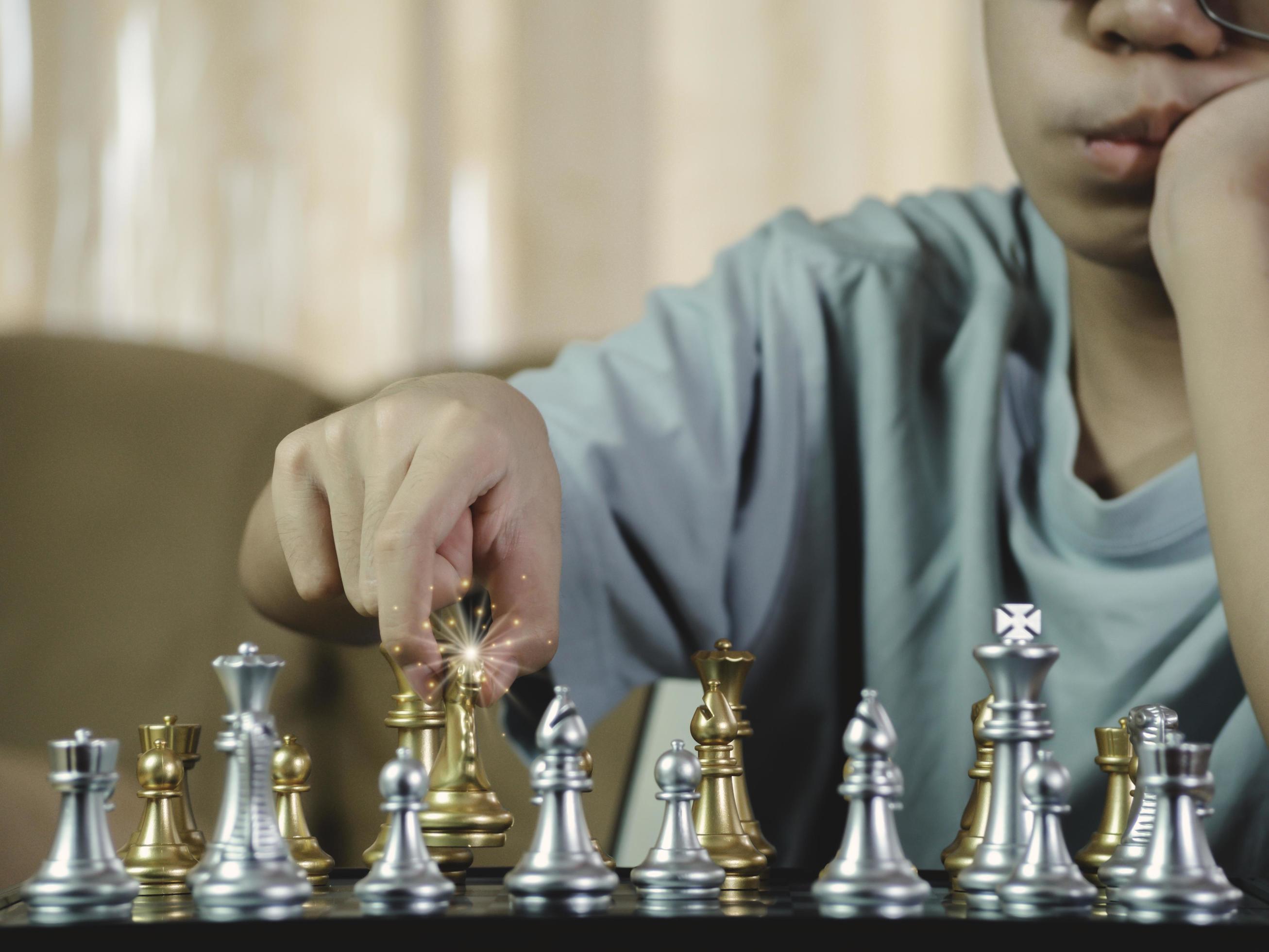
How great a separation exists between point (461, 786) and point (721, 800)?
12cm

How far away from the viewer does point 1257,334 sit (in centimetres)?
67

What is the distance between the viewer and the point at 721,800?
560mm

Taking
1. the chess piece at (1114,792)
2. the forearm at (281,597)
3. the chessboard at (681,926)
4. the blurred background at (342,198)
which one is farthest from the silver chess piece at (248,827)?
the blurred background at (342,198)

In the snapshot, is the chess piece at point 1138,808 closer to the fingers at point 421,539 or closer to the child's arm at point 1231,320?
the child's arm at point 1231,320

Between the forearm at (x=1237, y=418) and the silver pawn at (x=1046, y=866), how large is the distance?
9.7 inches

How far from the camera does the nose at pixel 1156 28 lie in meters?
0.78

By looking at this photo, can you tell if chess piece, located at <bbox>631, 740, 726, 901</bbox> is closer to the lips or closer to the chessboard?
the chessboard

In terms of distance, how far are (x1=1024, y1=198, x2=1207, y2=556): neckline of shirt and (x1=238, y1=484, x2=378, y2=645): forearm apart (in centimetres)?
50

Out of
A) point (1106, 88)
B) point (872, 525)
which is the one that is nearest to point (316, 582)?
point (872, 525)

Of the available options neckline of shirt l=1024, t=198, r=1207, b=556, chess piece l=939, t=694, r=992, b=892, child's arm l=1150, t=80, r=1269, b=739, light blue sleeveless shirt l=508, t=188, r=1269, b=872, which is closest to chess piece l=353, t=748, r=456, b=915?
chess piece l=939, t=694, r=992, b=892

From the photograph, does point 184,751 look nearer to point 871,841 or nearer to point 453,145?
point 871,841

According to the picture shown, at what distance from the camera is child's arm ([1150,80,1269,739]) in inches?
25.3

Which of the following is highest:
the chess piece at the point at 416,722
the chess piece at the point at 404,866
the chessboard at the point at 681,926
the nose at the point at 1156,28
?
the nose at the point at 1156,28


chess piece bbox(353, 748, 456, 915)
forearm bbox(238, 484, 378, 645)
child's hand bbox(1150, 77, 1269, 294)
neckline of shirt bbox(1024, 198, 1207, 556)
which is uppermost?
child's hand bbox(1150, 77, 1269, 294)
